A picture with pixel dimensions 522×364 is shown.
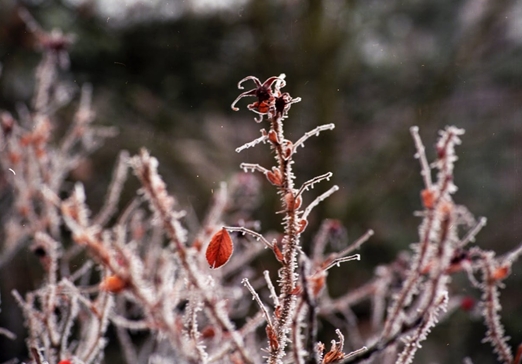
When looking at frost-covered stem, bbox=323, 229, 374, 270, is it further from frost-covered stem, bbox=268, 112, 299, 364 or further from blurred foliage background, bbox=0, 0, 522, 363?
blurred foliage background, bbox=0, 0, 522, 363

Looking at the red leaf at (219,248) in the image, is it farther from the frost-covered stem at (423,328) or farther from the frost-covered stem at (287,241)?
the frost-covered stem at (423,328)

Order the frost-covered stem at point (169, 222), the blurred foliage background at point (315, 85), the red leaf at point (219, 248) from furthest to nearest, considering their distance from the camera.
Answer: the blurred foliage background at point (315, 85) → the red leaf at point (219, 248) → the frost-covered stem at point (169, 222)

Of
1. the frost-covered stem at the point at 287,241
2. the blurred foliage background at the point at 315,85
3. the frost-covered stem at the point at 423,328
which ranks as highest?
the blurred foliage background at the point at 315,85

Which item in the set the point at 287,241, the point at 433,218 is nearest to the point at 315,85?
the point at 433,218

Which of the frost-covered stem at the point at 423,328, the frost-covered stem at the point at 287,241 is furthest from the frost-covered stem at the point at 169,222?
Answer: the frost-covered stem at the point at 423,328

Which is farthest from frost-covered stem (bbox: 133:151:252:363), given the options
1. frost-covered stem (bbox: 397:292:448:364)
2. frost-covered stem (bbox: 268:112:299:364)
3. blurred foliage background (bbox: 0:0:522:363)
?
blurred foliage background (bbox: 0:0:522:363)

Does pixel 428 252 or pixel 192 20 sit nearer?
pixel 428 252

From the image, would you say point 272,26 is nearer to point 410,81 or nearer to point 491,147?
point 410,81

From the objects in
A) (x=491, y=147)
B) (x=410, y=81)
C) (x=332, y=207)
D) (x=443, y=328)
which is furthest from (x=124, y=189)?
(x=491, y=147)
